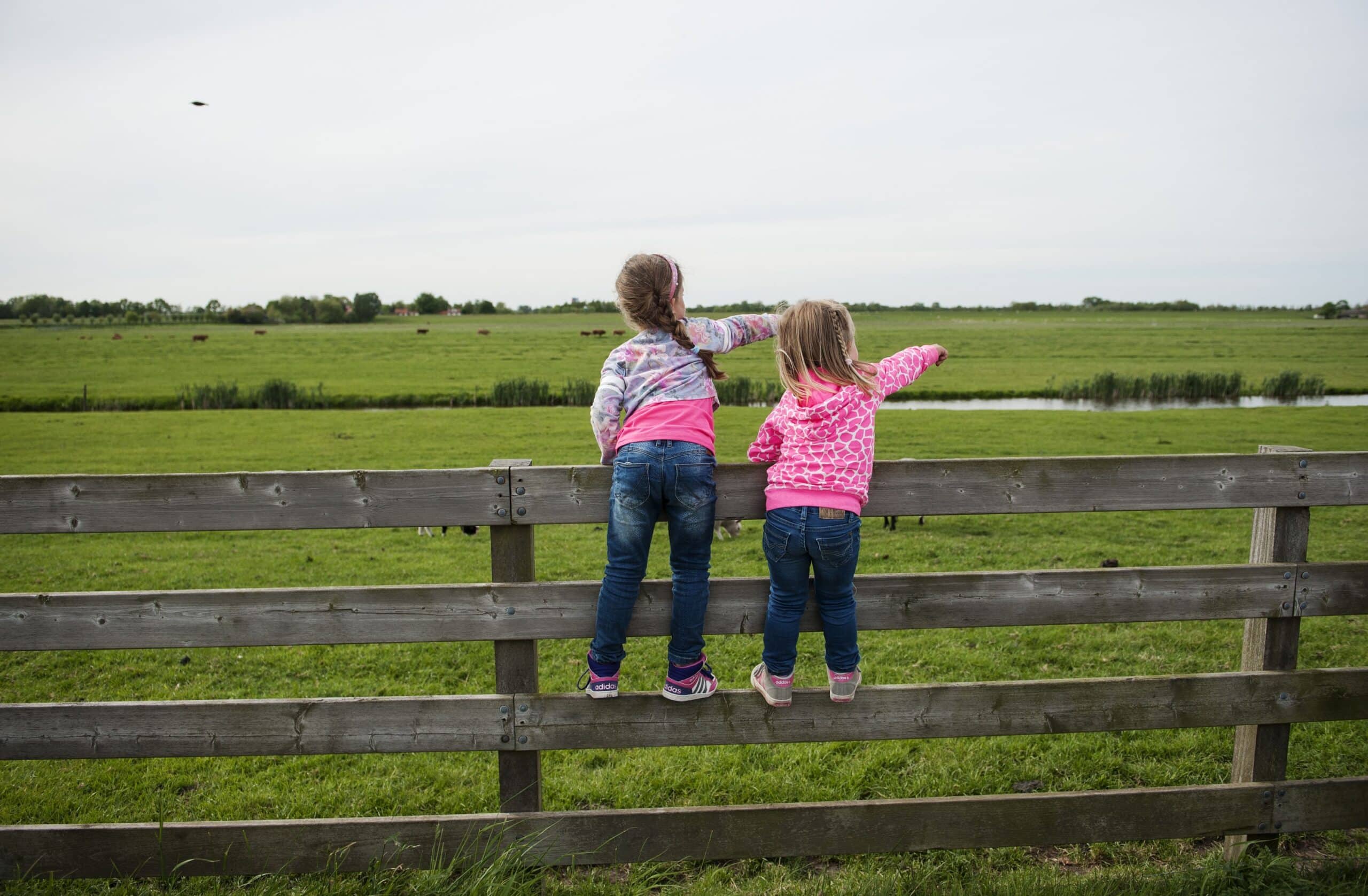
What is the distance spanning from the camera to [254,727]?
3633 millimetres

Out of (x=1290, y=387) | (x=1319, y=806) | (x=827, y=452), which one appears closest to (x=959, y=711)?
(x=827, y=452)

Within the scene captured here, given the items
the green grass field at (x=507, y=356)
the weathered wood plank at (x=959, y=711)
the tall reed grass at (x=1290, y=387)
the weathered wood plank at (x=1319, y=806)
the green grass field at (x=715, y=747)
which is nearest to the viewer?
the weathered wood plank at (x=959, y=711)

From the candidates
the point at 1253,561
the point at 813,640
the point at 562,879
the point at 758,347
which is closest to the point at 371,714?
the point at 562,879

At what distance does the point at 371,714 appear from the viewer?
3.62 meters

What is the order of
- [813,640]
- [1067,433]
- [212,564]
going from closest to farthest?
1. [813,640]
2. [212,564]
3. [1067,433]

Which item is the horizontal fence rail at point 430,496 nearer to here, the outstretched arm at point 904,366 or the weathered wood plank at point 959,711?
the outstretched arm at point 904,366

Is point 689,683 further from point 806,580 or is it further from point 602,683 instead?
point 806,580

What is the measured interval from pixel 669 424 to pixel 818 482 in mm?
659

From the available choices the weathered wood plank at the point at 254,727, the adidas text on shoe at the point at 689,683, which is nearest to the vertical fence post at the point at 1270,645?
the adidas text on shoe at the point at 689,683

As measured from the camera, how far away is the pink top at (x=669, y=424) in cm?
348

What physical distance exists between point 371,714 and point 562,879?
1.12 m

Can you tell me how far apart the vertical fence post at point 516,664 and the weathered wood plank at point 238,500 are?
100 mm

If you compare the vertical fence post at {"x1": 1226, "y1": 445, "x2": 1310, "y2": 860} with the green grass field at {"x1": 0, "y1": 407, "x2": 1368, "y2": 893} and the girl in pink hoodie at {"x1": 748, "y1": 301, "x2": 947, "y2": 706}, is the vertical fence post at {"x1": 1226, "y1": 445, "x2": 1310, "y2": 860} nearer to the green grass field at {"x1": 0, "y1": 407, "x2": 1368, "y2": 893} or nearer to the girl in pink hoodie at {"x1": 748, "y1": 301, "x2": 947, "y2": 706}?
the green grass field at {"x1": 0, "y1": 407, "x2": 1368, "y2": 893}

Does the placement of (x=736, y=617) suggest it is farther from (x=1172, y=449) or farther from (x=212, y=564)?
(x=1172, y=449)
